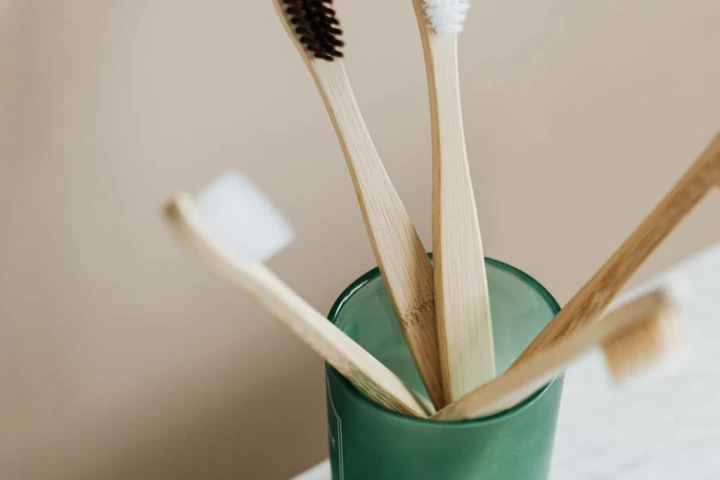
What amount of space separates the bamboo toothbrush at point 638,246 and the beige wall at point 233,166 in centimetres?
15

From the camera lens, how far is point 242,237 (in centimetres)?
19

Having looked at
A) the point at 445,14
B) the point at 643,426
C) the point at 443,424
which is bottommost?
the point at 643,426

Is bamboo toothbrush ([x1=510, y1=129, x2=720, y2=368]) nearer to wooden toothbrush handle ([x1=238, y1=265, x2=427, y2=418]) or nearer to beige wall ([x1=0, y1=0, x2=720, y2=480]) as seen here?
wooden toothbrush handle ([x1=238, y1=265, x2=427, y2=418])

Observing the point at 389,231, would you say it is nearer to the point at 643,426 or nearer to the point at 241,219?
the point at 241,219

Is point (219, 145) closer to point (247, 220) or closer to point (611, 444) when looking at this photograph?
point (247, 220)

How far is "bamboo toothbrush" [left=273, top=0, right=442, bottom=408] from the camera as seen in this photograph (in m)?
0.26

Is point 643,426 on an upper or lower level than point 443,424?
lower

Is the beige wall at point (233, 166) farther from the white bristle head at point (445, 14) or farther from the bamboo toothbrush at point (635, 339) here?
the bamboo toothbrush at point (635, 339)

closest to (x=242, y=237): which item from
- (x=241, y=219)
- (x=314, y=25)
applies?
(x=241, y=219)

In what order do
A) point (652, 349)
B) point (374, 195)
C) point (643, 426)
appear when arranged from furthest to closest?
point (643, 426) < point (374, 195) < point (652, 349)

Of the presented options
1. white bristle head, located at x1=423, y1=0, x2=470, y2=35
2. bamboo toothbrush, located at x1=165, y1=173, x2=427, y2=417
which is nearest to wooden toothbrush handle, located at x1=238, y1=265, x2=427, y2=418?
bamboo toothbrush, located at x1=165, y1=173, x2=427, y2=417

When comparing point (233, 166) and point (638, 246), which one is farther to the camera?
point (233, 166)

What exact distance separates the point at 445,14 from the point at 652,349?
0.48 feet

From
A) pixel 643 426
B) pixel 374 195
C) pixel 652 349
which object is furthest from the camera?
pixel 643 426
